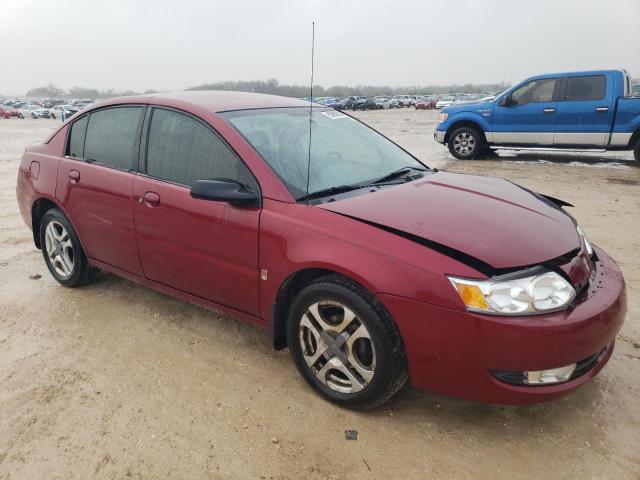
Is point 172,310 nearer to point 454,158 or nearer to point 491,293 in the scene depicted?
point 491,293

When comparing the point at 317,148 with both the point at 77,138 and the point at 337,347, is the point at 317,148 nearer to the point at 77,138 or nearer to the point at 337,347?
the point at 337,347

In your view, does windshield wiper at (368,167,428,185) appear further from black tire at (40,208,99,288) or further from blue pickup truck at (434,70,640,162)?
blue pickup truck at (434,70,640,162)

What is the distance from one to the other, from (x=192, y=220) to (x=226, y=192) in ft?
1.40

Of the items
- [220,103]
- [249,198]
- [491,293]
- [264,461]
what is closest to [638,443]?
[491,293]

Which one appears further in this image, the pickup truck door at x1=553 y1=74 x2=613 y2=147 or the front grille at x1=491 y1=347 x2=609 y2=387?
the pickup truck door at x1=553 y1=74 x2=613 y2=147

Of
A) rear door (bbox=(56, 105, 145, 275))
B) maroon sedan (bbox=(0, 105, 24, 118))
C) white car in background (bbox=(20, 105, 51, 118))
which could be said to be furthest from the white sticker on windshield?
maroon sedan (bbox=(0, 105, 24, 118))

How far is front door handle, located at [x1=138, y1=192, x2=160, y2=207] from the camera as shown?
310cm

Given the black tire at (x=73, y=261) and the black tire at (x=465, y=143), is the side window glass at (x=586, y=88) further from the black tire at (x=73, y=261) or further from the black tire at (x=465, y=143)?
the black tire at (x=73, y=261)

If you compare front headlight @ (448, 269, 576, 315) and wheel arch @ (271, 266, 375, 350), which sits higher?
front headlight @ (448, 269, 576, 315)

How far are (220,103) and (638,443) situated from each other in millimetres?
2920

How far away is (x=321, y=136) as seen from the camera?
3.21 metres

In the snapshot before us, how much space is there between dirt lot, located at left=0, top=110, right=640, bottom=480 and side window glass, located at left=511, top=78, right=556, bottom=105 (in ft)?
25.0

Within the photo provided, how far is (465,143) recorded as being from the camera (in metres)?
11.1

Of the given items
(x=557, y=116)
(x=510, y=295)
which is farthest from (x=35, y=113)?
(x=510, y=295)
